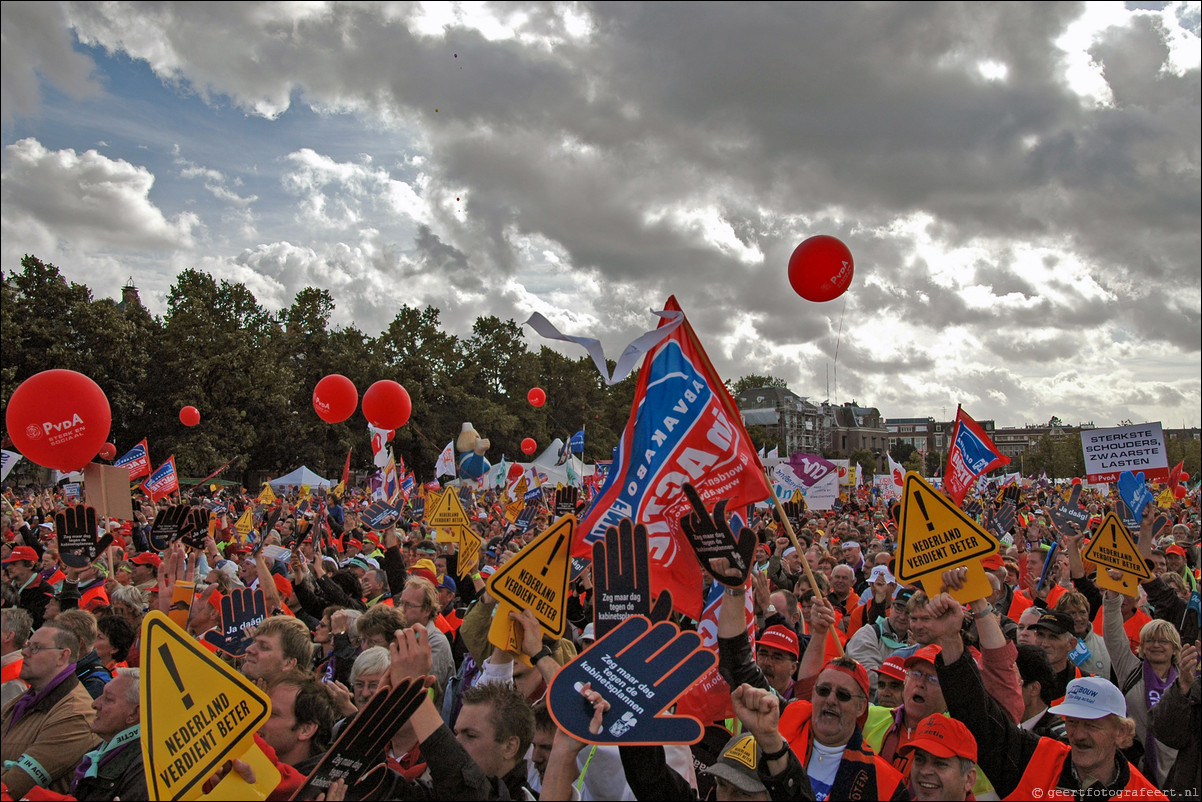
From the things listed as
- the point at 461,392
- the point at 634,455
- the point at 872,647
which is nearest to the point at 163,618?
the point at 634,455

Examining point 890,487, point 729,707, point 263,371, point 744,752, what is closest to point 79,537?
point 729,707

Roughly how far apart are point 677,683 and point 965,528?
223cm

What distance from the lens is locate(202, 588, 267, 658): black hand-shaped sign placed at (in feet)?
17.0

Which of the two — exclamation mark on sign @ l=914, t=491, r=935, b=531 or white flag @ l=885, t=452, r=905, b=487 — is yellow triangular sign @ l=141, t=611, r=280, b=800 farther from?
white flag @ l=885, t=452, r=905, b=487

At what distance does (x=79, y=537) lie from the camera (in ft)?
25.5

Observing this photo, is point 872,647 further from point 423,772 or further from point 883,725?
point 423,772

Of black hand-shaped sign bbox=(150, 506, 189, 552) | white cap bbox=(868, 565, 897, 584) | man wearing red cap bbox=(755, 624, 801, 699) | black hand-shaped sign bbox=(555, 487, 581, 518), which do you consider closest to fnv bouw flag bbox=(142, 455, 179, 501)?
black hand-shaped sign bbox=(555, 487, 581, 518)

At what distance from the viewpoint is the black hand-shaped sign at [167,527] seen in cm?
682

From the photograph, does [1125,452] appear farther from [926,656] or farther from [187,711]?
[187,711]

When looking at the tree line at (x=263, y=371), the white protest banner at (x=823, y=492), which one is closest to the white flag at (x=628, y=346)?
the white protest banner at (x=823, y=492)

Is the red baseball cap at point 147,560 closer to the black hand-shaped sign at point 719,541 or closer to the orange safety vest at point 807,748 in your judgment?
the black hand-shaped sign at point 719,541

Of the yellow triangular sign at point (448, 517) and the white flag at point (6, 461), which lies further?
the white flag at point (6, 461)

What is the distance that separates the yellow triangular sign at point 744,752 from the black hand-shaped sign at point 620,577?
0.64 metres

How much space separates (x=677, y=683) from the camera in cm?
258
